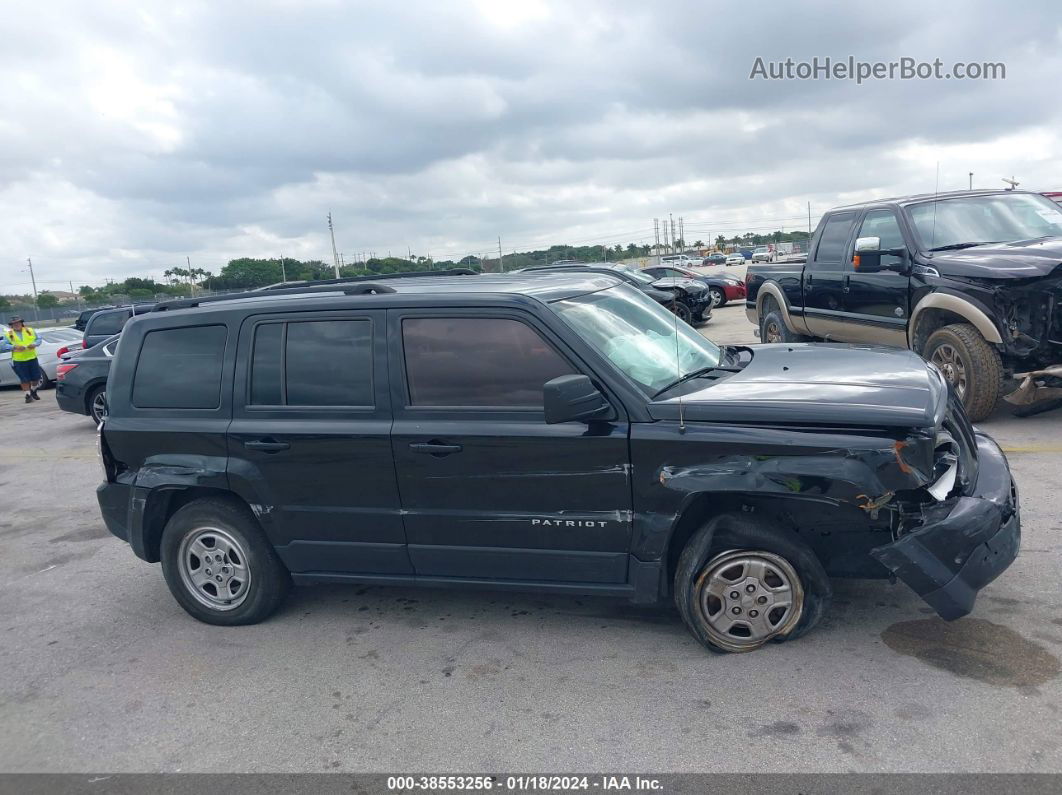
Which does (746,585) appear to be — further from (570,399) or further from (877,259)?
(877,259)

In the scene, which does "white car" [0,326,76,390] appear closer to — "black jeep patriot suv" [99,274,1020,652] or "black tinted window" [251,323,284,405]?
"black jeep patriot suv" [99,274,1020,652]

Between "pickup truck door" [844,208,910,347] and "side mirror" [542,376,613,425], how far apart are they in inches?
218

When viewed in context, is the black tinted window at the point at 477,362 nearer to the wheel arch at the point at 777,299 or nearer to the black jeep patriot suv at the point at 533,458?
the black jeep patriot suv at the point at 533,458

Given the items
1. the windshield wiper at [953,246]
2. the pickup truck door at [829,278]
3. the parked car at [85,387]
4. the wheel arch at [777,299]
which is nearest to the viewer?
the windshield wiper at [953,246]

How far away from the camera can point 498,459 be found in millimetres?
3963

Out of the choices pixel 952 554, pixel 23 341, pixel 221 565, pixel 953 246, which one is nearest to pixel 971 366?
pixel 953 246

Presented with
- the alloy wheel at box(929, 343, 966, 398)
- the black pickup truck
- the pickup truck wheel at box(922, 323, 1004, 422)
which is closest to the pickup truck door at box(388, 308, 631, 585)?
Result: the pickup truck wheel at box(922, 323, 1004, 422)

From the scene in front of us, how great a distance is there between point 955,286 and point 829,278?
197 centimetres

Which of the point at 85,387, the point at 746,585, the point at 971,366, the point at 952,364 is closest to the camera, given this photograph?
the point at 746,585

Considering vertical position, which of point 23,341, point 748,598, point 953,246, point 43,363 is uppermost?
point 953,246

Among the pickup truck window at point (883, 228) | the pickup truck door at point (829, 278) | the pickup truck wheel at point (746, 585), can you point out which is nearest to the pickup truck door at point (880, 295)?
the pickup truck window at point (883, 228)

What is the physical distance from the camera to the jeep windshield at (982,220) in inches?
309

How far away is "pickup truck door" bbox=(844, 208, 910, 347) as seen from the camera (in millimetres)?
8156

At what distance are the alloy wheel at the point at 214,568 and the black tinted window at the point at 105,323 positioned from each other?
1610 centimetres
